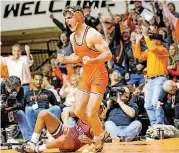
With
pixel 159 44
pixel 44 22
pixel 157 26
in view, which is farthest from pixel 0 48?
pixel 159 44

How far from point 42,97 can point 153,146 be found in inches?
116

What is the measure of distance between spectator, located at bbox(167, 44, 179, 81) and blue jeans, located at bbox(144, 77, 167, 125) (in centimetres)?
59

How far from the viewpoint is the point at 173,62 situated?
9.03 meters

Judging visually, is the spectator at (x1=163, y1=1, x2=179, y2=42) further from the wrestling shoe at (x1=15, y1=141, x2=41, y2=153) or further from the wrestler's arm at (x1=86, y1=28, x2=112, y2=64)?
the wrestling shoe at (x1=15, y1=141, x2=41, y2=153)

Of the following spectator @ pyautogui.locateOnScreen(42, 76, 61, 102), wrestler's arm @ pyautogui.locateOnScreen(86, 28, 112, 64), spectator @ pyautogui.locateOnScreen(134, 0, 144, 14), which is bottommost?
spectator @ pyautogui.locateOnScreen(42, 76, 61, 102)

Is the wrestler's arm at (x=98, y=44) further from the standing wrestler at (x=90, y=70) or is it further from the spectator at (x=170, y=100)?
the spectator at (x=170, y=100)

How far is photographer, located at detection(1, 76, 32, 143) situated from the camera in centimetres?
811

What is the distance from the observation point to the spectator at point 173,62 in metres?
8.87

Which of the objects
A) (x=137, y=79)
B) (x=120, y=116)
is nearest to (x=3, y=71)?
(x=137, y=79)

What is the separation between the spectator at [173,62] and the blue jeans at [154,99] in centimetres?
59

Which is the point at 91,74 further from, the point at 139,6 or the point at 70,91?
the point at 139,6

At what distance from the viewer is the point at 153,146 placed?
6.22 m

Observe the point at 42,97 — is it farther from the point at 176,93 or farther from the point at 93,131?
the point at 93,131

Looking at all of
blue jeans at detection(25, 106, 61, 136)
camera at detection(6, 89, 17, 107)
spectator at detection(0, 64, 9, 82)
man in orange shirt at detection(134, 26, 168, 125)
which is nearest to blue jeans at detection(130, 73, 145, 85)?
man in orange shirt at detection(134, 26, 168, 125)
